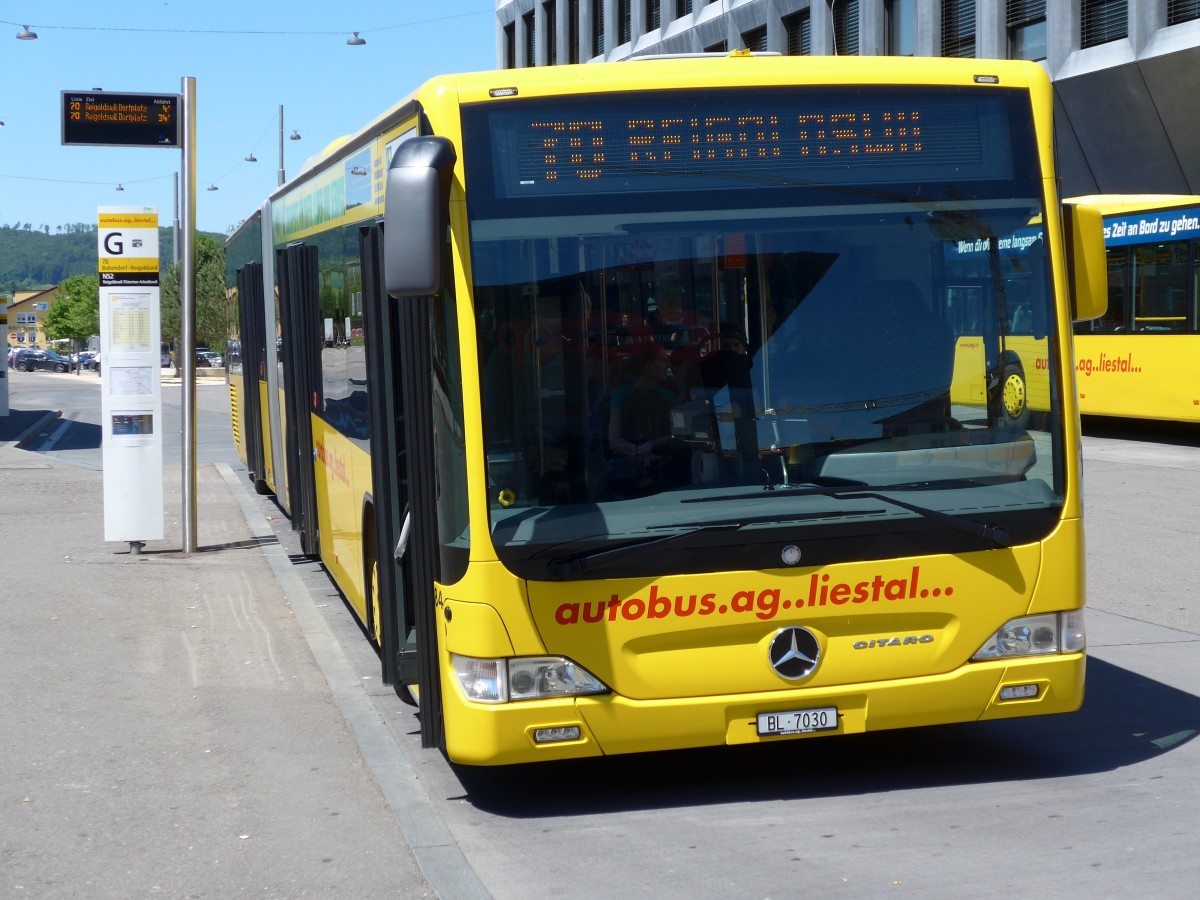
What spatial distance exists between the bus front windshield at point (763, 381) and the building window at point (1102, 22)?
25.1 meters

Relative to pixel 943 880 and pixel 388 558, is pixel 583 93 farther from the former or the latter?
pixel 943 880

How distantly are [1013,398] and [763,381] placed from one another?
0.98 metres

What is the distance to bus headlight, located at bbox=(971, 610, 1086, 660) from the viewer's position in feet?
19.5

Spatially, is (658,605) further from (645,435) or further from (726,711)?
(645,435)

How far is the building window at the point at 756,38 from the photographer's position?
39.8 meters

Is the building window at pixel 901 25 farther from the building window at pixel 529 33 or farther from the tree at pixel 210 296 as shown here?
the tree at pixel 210 296

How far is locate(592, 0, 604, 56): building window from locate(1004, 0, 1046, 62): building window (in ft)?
59.6

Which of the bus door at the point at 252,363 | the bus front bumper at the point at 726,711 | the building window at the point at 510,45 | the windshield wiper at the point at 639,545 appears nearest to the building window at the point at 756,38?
the building window at the point at 510,45

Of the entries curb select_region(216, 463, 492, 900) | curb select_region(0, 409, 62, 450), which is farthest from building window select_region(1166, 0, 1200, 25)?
curb select_region(216, 463, 492, 900)

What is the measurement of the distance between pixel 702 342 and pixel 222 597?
6479mm

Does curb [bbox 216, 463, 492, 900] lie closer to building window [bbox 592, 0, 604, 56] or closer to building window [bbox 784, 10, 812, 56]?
building window [bbox 784, 10, 812, 56]

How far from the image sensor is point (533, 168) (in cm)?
562

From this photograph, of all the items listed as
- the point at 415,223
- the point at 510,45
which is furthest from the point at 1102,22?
the point at 510,45

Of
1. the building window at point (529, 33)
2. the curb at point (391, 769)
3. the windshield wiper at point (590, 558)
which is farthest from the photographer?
the building window at point (529, 33)
